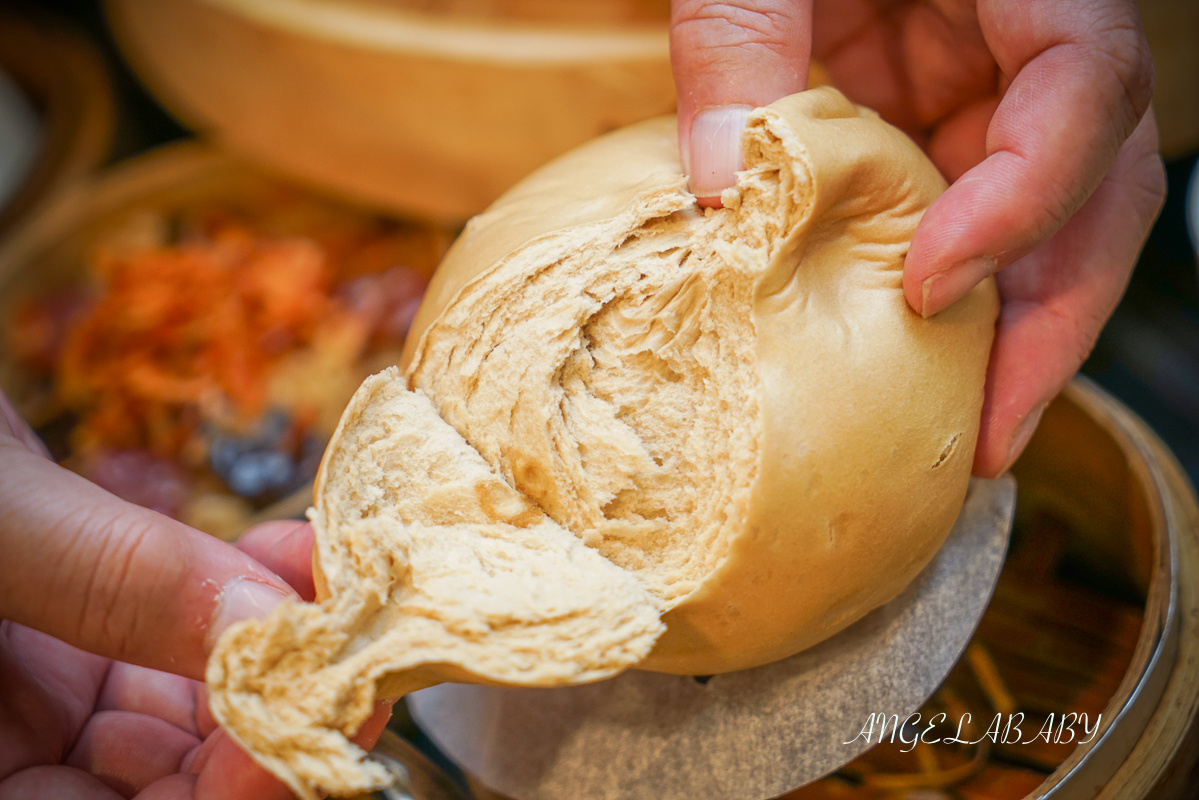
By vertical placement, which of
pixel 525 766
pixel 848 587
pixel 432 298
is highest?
pixel 432 298

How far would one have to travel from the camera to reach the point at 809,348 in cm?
79

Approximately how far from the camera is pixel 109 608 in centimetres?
76

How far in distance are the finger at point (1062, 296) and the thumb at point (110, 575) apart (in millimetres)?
888

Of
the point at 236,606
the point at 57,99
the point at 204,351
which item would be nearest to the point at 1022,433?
the point at 236,606

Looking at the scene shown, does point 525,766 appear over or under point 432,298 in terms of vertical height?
under

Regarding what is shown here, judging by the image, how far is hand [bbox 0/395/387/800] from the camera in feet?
2.42

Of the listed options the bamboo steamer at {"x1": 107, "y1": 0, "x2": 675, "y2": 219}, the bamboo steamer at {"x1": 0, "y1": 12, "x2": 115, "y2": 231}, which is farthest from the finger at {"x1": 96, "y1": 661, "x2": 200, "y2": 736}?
the bamboo steamer at {"x1": 0, "y1": 12, "x2": 115, "y2": 231}

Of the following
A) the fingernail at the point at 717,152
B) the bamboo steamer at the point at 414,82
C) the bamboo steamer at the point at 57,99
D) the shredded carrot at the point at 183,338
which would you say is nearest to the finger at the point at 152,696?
the shredded carrot at the point at 183,338

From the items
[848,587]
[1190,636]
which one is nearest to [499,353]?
[848,587]

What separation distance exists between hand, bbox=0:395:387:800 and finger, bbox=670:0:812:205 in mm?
677

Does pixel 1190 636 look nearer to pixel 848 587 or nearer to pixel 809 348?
pixel 848 587

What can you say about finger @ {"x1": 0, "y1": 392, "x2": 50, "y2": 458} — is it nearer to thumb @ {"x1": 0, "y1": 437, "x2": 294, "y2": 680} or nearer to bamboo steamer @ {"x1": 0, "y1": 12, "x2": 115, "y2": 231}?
thumb @ {"x1": 0, "y1": 437, "x2": 294, "y2": 680}

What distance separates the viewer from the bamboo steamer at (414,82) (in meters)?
1.67

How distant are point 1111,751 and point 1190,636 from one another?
0.22 m
